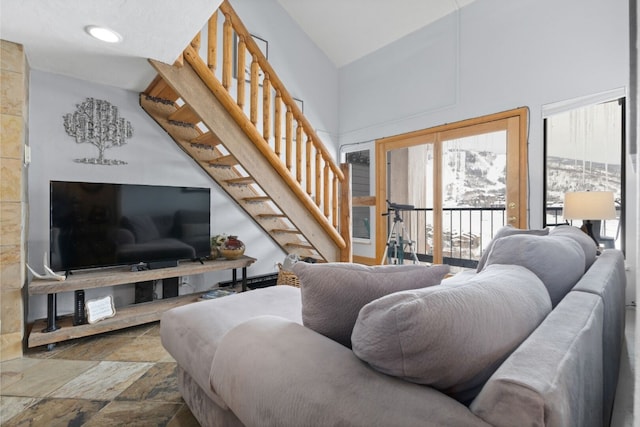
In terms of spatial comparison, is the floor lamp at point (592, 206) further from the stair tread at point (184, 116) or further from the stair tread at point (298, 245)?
the stair tread at point (184, 116)

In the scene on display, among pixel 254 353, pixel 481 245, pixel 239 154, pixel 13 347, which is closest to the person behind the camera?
pixel 254 353

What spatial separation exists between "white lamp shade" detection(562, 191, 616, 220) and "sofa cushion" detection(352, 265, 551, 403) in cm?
234

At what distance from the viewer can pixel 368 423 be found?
1.96 feet

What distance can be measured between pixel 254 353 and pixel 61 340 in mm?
2243

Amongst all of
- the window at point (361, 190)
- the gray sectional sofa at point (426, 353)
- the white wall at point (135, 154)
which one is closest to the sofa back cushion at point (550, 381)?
the gray sectional sofa at point (426, 353)

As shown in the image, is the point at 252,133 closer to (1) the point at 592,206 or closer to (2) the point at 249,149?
(2) the point at 249,149

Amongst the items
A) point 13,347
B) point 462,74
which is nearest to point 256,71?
point 462,74

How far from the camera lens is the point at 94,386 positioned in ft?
5.99

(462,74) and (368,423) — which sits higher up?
(462,74)

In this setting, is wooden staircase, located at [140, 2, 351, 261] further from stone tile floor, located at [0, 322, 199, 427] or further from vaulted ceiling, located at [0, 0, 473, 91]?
stone tile floor, located at [0, 322, 199, 427]

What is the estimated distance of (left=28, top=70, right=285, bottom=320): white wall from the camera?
2652 millimetres

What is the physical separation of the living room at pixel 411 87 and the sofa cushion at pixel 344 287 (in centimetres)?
234

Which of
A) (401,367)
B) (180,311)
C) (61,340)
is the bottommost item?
(61,340)

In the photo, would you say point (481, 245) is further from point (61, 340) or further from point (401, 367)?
point (61, 340)
